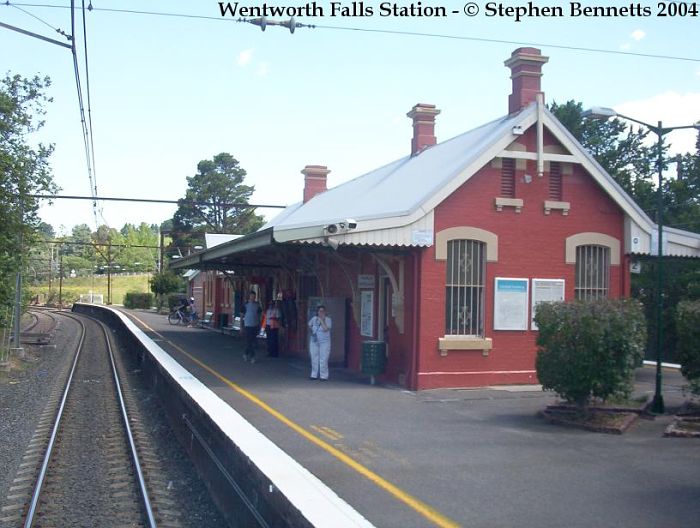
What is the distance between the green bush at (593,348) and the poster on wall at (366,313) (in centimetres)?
591

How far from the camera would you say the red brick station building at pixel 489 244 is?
1465cm

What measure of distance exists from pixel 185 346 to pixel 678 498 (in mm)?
19331

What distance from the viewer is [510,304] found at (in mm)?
15398

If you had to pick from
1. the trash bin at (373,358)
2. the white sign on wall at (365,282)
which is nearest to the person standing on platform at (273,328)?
the white sign on wall at (365,282)

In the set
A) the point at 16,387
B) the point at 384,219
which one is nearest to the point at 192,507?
the point at 384,219

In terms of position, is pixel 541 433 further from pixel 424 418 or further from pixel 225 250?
pixel 225 250

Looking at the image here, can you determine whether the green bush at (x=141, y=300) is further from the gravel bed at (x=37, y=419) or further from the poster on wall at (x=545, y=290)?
the poster on wall at (x=545, y=290)

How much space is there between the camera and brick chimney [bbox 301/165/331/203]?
29.5 meters

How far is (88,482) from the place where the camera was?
9.66 meters

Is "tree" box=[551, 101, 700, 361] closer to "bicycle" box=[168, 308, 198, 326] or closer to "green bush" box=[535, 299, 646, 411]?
"green bush" box=[535, 299, 646, 411]

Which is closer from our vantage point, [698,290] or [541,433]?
[541,433]

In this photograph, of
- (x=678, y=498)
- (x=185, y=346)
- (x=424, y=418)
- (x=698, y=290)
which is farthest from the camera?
(x=698, y=290)

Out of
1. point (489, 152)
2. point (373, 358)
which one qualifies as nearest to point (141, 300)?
point (373, 358)

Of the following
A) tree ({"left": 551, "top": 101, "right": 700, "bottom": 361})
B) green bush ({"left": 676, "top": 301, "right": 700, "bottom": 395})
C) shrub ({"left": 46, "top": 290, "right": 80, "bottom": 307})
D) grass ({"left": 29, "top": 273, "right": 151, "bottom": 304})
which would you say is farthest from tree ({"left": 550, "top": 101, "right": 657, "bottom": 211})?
grass ({"left": 29, "top": 273, "right": 151, "bottom": 304})
